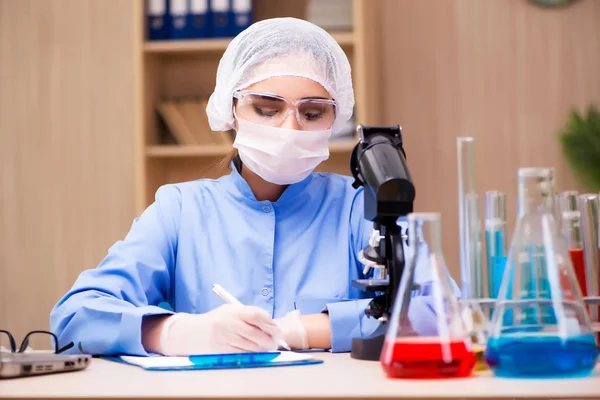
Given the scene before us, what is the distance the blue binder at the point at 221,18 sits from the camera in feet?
10.4

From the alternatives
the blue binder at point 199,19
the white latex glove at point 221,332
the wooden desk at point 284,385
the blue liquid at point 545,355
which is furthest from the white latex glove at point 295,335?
the blue binder at point 199,19

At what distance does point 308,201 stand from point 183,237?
30cm

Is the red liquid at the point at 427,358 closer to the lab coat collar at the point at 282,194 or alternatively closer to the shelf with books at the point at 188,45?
the lab coat collar at the point at 282,194

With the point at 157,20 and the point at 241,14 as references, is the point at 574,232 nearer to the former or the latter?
the point at 241,14

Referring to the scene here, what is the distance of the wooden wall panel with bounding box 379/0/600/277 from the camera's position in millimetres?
3420

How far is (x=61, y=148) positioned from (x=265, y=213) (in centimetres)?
214

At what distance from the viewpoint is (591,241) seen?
104 centimetres

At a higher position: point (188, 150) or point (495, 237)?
point (188, 150)

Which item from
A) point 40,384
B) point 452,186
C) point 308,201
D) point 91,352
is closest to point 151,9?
point 452,186

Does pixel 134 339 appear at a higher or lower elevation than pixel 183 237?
lower

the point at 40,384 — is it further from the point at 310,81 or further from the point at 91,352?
the point at 310,81

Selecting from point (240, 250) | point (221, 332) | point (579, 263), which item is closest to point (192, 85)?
point (240, 250)

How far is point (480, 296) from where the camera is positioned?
1.00m

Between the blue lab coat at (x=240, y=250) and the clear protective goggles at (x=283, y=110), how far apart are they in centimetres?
15
